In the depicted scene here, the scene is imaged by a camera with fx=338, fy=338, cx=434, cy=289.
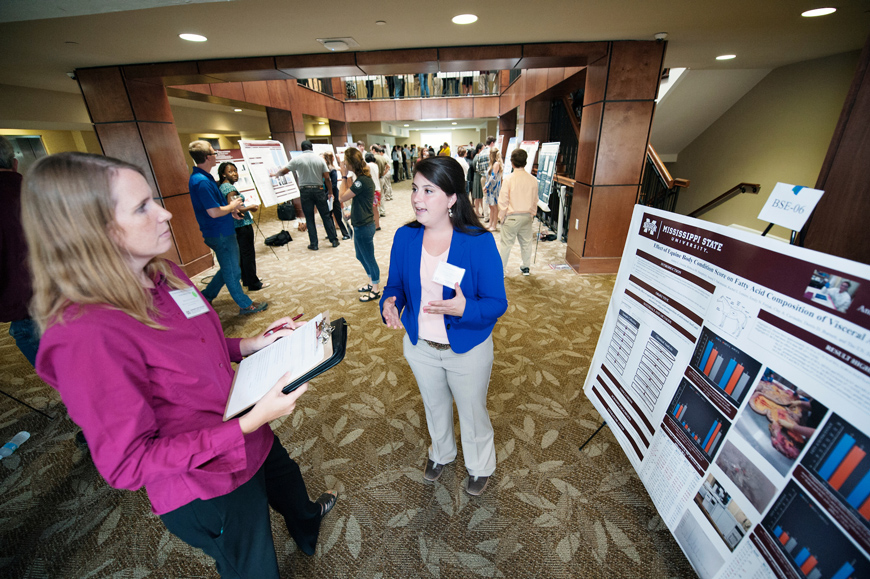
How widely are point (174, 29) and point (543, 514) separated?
4.50 meters

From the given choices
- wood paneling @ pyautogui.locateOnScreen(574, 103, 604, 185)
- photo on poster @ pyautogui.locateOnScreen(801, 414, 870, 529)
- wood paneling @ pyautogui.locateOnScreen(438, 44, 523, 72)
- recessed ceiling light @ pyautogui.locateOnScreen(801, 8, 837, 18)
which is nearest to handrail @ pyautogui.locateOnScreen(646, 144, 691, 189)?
wood paneling @ pyautogui.locateOnScreen(574, 103, 604, 185)

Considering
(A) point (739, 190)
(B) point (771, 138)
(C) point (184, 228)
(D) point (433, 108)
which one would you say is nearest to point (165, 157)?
(C) point (184, 228)

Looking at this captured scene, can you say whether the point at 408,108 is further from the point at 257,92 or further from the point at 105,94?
the point at 105,94

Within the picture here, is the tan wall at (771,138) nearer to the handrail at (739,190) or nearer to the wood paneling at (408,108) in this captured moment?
the handrail at (739,190)

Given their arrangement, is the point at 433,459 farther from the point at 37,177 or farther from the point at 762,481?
the point at 37,177

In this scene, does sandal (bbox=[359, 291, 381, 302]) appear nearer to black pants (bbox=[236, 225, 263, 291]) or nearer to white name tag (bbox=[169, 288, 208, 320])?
black pants (bbox=[236, 225, 263, 291])

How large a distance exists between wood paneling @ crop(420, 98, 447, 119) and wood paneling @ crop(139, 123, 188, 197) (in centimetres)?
841

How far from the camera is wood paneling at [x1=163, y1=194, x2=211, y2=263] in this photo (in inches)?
181

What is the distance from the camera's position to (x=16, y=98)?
493 cm

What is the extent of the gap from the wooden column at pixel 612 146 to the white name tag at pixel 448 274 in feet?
11.8

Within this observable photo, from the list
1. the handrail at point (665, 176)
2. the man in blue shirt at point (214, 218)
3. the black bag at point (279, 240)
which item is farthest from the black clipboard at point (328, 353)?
the black bag at point (279, 240)

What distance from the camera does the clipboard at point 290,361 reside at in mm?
919

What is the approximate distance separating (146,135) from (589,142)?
5.64 metres

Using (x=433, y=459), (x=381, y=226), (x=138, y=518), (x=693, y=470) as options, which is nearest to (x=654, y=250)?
(x=693, y=470)
